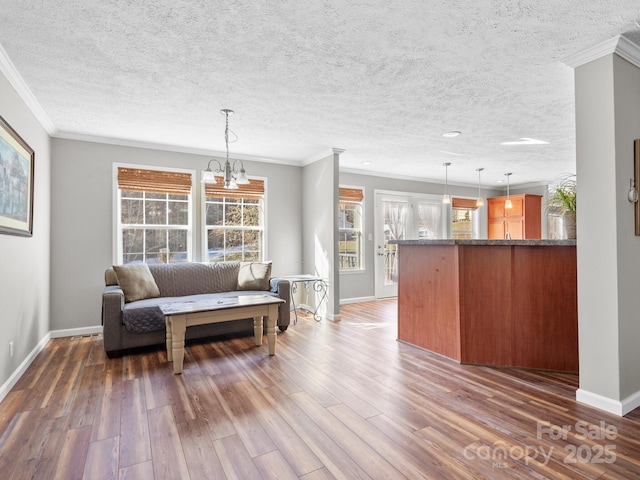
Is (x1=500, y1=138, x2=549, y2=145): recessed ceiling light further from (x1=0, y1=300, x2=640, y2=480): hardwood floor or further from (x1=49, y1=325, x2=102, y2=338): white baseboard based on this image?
(x1=49, y1=325, x2=102, y2=338): white baseboard

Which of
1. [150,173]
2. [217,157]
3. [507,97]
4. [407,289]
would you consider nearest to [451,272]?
[407,289]

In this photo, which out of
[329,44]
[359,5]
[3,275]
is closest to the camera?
[359,5]

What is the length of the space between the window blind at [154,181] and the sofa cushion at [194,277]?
39.8 inches

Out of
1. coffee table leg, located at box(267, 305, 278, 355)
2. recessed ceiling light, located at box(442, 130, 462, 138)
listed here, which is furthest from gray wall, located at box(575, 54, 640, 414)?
coffee table leg, located at box(267, 305, 278, 355)

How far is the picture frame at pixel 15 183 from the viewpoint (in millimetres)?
2574

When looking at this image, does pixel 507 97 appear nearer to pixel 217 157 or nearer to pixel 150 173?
pixel 217 157

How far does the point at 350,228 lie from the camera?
646 centimetres

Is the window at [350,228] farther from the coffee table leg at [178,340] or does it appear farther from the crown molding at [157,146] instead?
the coffee table leg at [178,340]

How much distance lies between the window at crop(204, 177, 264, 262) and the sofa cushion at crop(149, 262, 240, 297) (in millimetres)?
413

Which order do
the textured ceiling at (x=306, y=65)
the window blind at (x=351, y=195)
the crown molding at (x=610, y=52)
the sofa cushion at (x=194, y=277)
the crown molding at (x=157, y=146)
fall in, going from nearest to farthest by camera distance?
1. the textured ceiling at (x=306, y=65)
2. the crown molding at (x=610, y=52)
3. the crown molding at (x=157, y=146)
4. the sofa cushion at (x=194, y=277)
5. the window blind at (x=351, y=195)

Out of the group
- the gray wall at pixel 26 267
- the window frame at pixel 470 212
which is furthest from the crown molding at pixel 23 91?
the window frame at pixel 470 212

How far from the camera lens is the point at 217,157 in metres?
5.09

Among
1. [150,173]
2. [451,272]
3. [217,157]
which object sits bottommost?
[451,272]

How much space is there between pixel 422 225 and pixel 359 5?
19.3 ft
